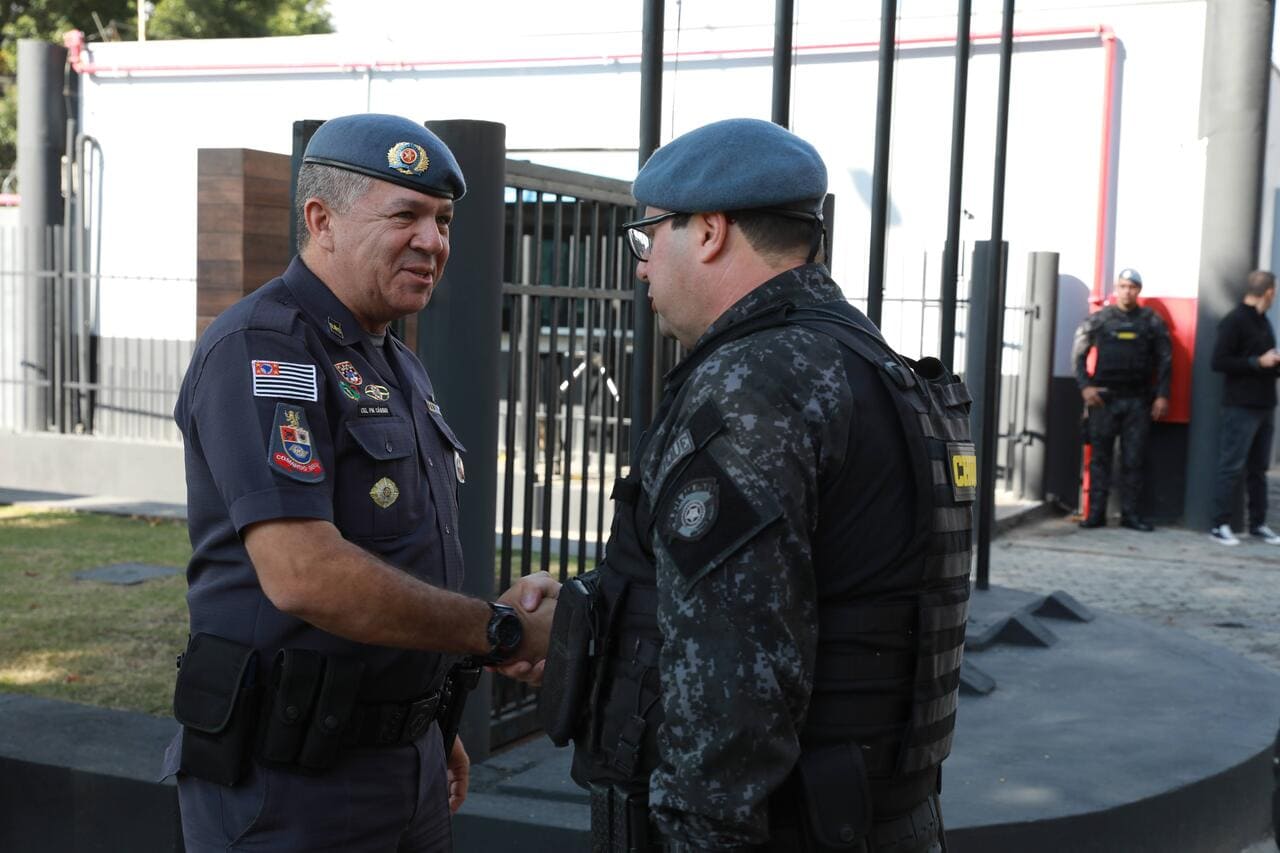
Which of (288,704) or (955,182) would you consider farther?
(955,182)

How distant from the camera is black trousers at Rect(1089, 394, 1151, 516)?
11.5 meters

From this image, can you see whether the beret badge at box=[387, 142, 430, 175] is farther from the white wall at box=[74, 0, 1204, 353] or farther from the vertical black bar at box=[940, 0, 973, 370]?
the white wall at box=[74, 0, 1204, 353]

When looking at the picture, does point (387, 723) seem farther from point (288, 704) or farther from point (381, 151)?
point (381, 151)

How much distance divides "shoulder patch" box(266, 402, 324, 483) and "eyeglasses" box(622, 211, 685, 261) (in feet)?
1.96

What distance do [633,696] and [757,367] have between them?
0.54m

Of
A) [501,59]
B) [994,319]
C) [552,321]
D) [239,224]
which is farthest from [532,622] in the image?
[501,59]

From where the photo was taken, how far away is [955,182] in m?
6.18

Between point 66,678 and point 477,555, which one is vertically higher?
point 477,555

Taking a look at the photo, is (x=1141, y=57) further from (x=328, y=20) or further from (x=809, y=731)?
(x=328, y=20)

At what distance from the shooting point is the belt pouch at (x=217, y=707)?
2.30m

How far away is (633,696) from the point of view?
214cm

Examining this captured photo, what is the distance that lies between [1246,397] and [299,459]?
10127mm

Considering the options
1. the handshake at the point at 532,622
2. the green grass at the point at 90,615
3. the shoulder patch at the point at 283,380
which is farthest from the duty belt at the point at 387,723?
the green grass at the point at 90,615

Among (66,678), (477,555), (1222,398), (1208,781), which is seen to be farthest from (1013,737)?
(1222,398)
